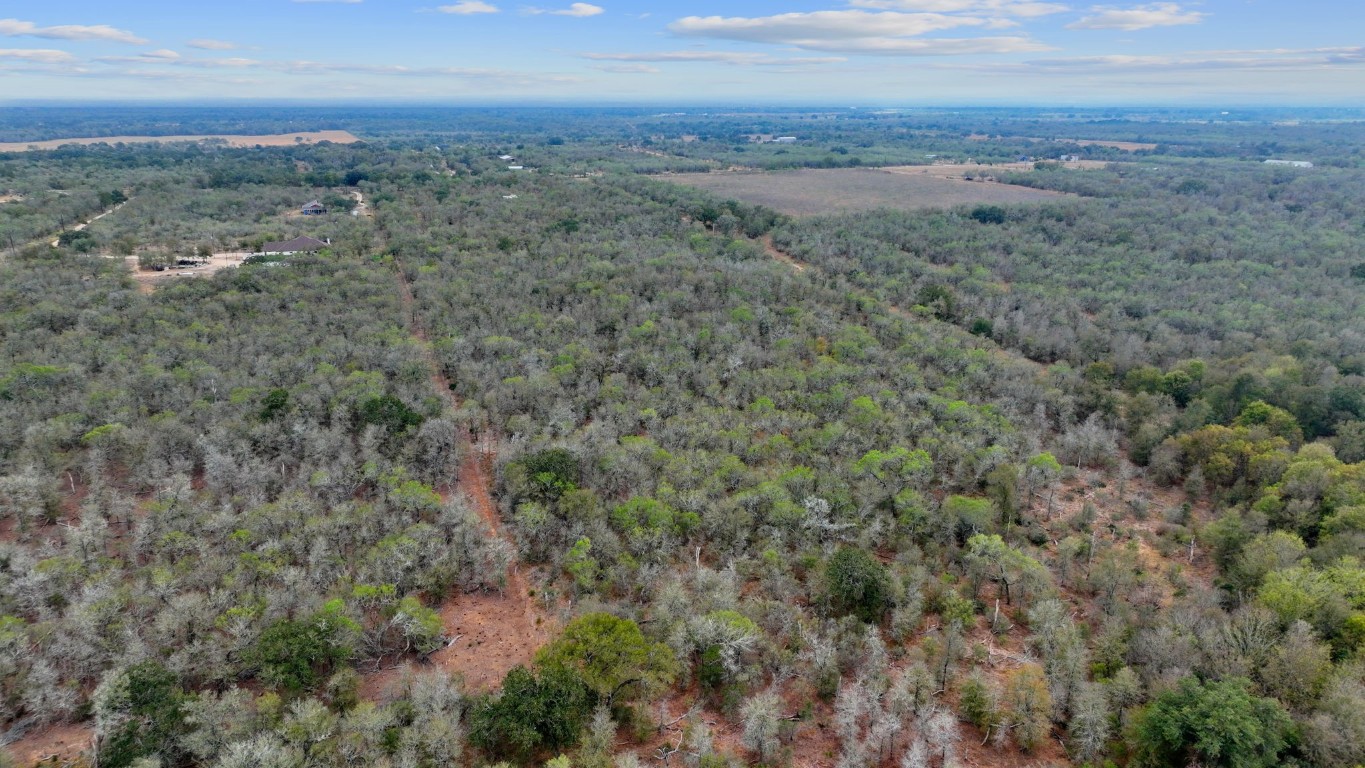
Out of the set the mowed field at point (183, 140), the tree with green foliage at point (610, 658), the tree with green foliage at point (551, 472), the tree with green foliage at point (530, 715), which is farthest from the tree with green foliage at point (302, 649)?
the mowed field at point (183, 140)

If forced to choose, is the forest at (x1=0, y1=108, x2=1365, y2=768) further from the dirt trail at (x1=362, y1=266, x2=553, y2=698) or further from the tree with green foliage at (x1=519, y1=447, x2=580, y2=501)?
the tree with green foliage at (x1=519, y1=447, x2=580, y2=501)

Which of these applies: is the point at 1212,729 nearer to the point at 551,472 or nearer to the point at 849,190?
the point at 551,472

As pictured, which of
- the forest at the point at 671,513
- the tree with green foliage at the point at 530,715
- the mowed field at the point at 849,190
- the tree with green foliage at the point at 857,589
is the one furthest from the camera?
the mowed field at the point at 849,190

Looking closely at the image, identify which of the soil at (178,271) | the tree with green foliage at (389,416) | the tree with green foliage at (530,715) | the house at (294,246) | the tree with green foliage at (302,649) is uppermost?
the house at (294,246)

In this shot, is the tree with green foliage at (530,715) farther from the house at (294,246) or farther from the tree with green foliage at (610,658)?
the house at (294,246)

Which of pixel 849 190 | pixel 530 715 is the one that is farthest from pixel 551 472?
pixel 849 190

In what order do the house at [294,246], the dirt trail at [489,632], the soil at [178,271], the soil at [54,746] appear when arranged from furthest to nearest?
the house at [294,246] < the soil at [178,271] < the dirt trail at [489,632] < the soil at [54,746]

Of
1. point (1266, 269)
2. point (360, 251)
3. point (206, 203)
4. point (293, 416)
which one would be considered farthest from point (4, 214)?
point (1266, 269)
